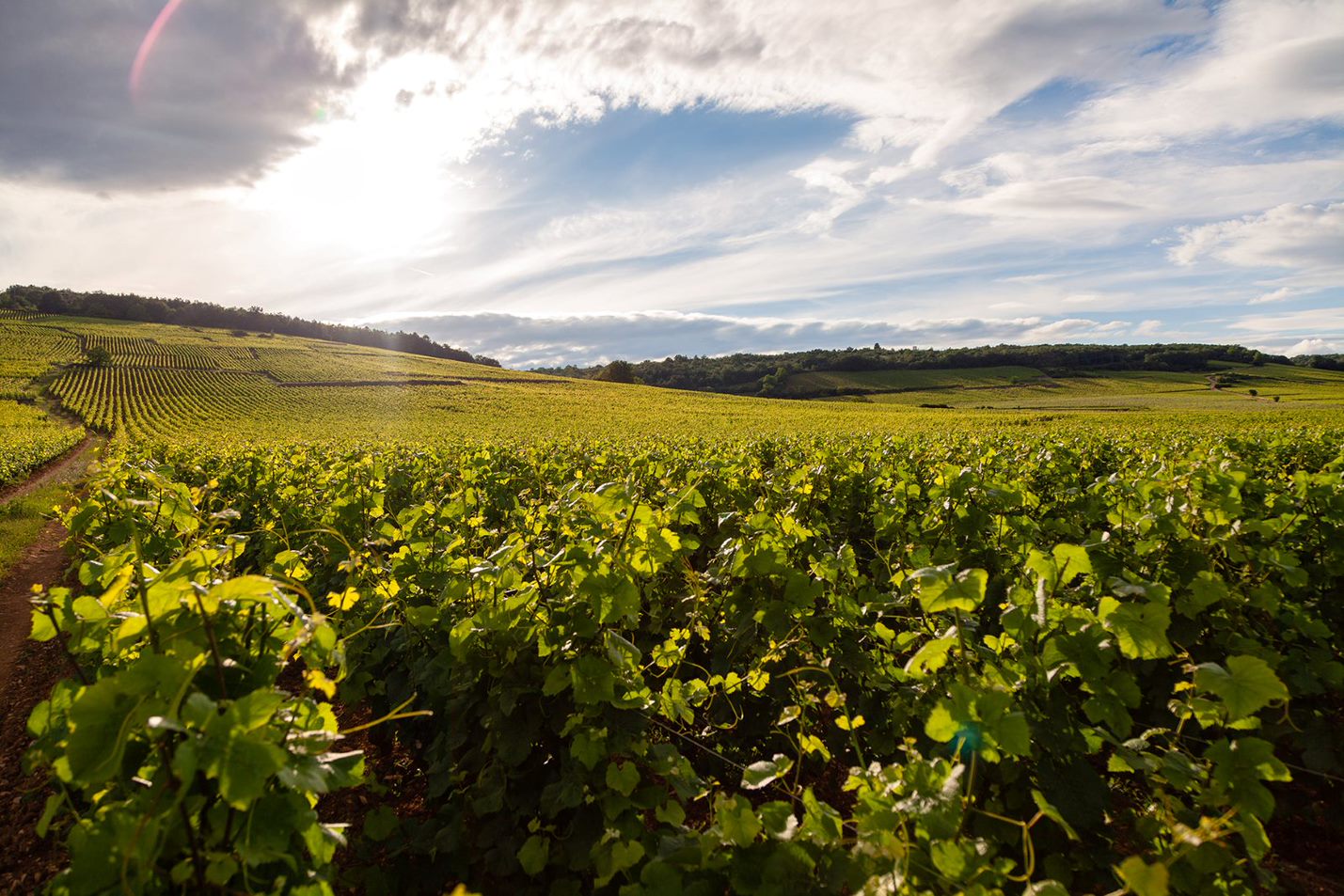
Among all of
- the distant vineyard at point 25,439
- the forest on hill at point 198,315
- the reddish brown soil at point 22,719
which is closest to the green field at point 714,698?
the reddish brown soil at point 22,719

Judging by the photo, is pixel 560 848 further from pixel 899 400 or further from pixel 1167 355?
pixel 1167 355

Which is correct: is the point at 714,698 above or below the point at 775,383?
below

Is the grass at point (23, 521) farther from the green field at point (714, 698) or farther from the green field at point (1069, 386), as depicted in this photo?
the green field at point (1069, 386)

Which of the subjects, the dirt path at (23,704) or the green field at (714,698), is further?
the dirt path at (23,704)

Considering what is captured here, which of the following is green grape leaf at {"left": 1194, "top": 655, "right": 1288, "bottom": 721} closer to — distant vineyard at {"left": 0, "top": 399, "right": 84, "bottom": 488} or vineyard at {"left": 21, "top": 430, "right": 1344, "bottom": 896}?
vineyard at {"left": 21, "top": 430, "right": 1344, "bottom": 896}

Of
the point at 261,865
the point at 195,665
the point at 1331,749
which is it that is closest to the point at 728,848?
the point at 261,865

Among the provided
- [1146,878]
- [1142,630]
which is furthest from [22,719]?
[1142,630]

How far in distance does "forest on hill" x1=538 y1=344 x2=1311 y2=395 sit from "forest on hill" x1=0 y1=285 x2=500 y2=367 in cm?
3569

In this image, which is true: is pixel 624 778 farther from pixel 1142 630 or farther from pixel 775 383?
pixel 775 383

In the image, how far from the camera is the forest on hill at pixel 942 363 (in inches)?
4232

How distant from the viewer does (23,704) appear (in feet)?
20.5

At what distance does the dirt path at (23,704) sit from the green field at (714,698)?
1.14ft

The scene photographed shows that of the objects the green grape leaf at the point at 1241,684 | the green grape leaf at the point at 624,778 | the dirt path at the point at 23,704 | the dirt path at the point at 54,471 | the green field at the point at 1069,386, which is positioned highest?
the green field at the point at 1069,386

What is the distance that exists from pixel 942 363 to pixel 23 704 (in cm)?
12691
